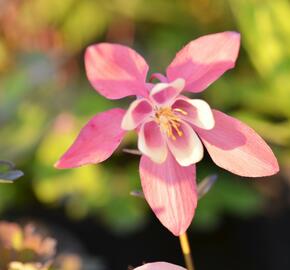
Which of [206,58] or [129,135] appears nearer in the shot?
[206,58]

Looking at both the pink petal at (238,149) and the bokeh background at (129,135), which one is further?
the bokeh background at (129,135)

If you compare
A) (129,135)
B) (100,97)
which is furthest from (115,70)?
(100,97)

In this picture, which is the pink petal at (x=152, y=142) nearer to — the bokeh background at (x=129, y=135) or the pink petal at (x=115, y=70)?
the pink petal at (x=115, y=70)

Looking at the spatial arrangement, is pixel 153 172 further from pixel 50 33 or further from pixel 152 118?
pixel 50 33

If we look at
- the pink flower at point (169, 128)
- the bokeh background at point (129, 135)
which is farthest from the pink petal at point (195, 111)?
the bokeh background at point (129, 135)

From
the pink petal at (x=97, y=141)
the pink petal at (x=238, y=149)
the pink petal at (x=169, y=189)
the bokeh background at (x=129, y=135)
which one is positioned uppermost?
the pink petal at (x=97, y=141)

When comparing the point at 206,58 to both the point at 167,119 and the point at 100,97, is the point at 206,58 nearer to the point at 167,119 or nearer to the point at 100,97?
the point at 167,119

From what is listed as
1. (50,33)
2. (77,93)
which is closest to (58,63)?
(77,93)
